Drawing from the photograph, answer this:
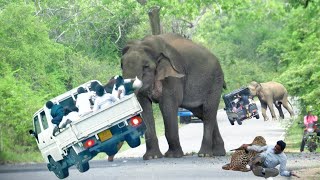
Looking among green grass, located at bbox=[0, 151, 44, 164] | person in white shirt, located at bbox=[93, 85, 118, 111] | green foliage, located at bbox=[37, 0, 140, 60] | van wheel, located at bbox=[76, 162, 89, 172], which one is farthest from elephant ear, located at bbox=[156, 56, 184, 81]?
green foliage, located at bbox=[37, 0, 140, 60]

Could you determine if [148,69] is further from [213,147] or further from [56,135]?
[56,135]

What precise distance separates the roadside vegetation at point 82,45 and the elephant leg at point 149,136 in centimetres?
440

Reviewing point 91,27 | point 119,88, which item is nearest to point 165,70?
point 119,88

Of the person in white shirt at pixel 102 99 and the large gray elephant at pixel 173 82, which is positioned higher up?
the person in white shirt at pixel 102 99

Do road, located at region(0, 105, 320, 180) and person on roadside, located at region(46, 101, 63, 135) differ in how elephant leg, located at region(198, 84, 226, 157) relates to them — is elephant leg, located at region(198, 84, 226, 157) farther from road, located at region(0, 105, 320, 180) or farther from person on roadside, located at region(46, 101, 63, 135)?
person on roadside, located at region(46, 101, 63, 135)

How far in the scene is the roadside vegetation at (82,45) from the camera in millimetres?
35156

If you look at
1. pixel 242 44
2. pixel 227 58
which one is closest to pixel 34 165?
pixel 227 58

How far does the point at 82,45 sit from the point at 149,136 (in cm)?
3216

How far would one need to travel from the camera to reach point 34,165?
29.3 metres

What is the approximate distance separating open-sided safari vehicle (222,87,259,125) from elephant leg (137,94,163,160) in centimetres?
2214

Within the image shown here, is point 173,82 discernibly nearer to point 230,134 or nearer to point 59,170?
point 59,170

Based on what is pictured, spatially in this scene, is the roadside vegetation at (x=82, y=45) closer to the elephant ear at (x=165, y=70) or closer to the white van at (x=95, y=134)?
the elephant ear at (x=165, y=70)

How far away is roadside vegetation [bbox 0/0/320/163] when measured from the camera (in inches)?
1384

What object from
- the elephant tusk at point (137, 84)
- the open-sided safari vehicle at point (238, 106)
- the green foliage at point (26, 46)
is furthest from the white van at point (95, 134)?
the open-sided safari vehicle at point (238, 106)
